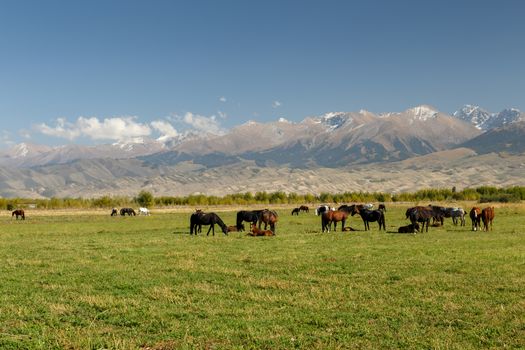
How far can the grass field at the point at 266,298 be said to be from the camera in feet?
35.4

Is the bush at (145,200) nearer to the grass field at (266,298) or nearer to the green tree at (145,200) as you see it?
the green tree at (145,200)

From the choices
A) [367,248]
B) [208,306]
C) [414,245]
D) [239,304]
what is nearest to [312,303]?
[239,304]

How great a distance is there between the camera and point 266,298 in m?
14.4

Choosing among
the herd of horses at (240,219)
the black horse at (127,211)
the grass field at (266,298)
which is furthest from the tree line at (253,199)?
the grass field at (266,298)

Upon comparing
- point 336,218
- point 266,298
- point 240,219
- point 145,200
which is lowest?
point 266,298

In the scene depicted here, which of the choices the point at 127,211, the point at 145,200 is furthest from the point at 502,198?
the point at 145,200

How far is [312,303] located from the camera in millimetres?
13742

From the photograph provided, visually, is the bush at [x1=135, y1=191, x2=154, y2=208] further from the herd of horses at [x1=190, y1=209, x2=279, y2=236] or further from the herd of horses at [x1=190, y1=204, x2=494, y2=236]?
the herd of horses at [x1=190, y1=204, x2=494, y2=236]

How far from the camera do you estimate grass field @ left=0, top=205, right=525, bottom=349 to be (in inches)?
425

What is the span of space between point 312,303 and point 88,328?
5955mm

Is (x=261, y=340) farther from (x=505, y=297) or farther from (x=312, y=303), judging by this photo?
(x=505, y=297)

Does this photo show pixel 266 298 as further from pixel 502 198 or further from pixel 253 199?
pixel 253 199

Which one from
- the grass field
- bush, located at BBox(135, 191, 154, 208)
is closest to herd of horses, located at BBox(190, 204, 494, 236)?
the grass field

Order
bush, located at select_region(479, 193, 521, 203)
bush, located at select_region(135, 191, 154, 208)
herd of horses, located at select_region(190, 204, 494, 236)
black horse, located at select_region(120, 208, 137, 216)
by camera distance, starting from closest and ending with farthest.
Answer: herd of horses, located at select_region(190, 204, 494, 236), black horse, located at select_region(120, 208, 137, 216), bush, located at select_region(479, 193, 521, 203), bush, located at select_region(135, 191, 154, 208)
